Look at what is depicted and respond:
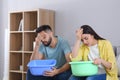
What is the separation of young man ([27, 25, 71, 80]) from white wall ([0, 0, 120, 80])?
87cm

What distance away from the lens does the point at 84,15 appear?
345 centimetres

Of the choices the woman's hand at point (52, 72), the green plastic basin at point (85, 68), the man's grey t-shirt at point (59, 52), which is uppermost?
the man's grey t-shirt at point (59, 52)

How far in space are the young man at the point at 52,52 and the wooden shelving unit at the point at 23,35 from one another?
0.88 metres

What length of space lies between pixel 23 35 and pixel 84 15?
994 millimetres

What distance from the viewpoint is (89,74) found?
2.13 metres

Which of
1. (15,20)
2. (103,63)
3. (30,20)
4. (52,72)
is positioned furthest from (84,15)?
(103,63)

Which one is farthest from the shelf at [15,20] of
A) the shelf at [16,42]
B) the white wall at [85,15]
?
the white wall at [85,15]

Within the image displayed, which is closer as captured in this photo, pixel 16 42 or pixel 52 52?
pixel 52 52

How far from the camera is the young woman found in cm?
216

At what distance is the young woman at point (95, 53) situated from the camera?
2160 mm

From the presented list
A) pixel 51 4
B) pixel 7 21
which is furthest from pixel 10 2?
pixel 51 4

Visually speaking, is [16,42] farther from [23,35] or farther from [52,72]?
[52,72]

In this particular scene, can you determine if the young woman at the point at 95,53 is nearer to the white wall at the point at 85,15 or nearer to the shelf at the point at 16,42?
the white wall at the point at 85,15

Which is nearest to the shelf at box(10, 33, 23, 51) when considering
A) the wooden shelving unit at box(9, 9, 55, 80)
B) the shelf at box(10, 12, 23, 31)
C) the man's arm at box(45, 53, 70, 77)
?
the wooden shelving unit at box(9, 9, 55, 80)
